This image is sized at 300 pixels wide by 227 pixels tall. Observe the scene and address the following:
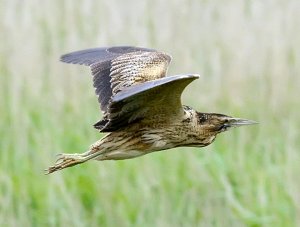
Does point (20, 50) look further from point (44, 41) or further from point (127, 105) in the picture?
point (127, 105)

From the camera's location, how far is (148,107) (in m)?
5.12

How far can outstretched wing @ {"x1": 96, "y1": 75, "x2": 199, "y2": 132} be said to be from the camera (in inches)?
193

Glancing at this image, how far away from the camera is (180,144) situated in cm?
530

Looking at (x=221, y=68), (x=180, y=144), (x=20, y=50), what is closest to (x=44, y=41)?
(x=20, y=50)

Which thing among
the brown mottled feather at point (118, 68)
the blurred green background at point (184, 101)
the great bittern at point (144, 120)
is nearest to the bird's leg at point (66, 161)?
the great bittern at point (144, 120)

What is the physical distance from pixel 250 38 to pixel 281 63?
280mm

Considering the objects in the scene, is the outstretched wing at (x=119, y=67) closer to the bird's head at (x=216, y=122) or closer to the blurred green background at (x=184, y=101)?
the bird's head at (x=216, y=122)

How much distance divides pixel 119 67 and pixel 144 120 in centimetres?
57

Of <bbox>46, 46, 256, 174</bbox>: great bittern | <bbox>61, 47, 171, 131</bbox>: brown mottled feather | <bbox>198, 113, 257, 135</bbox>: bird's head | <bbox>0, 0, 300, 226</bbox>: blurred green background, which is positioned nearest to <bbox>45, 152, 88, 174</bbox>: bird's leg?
<bbox>46, 46, 256, 174</bbox>: great bittern

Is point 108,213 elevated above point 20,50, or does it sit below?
below

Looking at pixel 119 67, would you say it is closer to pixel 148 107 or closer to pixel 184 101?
pixel 148 107

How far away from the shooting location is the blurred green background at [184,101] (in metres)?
6.47

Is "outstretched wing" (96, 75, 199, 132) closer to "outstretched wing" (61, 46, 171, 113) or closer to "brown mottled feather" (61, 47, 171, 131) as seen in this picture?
"brown mottled feather" (61, 47, 171, 131)

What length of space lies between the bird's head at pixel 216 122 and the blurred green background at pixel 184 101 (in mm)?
930
